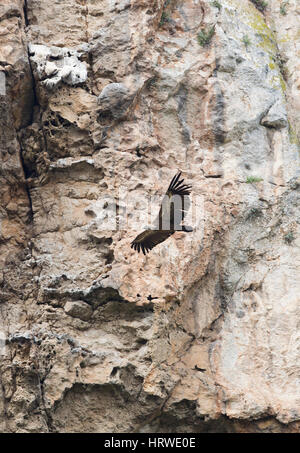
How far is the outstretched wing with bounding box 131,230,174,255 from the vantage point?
7.54 metres

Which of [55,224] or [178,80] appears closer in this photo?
[55,224]

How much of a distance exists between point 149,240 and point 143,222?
1.10 feet

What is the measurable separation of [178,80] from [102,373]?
13.1 feet

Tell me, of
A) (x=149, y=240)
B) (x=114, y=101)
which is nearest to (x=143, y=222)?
(x=149, y=240)

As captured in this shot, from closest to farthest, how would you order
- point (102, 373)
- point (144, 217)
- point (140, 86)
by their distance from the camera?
point (102, 373)
point (144, 217)
point (140, 86)

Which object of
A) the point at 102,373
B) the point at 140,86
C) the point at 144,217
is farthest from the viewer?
the point at 140,86

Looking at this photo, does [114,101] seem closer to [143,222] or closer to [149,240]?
[143,222]

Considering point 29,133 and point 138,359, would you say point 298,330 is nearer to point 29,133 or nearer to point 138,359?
point 138,359

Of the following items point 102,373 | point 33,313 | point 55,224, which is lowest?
point 102,373

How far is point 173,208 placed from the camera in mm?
7680

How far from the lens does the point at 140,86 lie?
27.5 ft

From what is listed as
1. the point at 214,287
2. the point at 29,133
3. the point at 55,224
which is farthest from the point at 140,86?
the point at 214,287

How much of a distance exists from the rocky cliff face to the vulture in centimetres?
16

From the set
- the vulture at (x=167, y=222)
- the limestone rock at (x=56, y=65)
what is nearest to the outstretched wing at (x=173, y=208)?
the vulture at (x=167, y=222)
